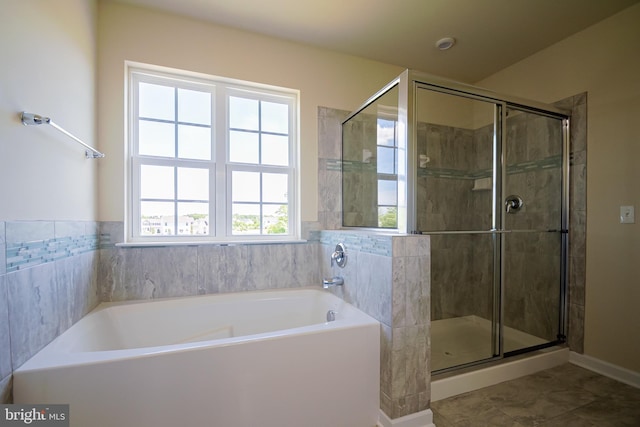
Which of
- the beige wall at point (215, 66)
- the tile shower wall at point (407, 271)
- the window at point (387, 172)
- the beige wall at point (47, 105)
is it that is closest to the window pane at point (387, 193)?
the window at point (387, 172)

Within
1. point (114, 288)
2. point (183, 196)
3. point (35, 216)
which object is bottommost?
point (114, 288)

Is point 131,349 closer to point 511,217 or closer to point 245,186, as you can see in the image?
point 245,186

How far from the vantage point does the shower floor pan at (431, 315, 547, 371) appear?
6.19 ft

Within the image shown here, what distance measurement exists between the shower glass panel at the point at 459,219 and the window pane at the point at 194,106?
163cm

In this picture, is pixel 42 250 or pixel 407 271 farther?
pixel 407 271

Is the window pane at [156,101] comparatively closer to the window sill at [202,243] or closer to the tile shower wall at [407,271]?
the window sill at [202,243]

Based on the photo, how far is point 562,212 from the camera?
7.00 ft

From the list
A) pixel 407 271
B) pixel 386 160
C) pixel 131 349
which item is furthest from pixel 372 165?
pixel 131 349

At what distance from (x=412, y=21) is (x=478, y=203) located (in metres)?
1.51

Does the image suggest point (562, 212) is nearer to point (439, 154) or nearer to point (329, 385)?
point (439, 154)

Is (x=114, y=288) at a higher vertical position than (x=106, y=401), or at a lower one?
higher

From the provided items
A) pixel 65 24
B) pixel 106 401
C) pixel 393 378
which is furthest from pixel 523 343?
pixel 65 24

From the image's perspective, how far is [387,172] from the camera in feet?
6.28

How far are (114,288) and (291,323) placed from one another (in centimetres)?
125
